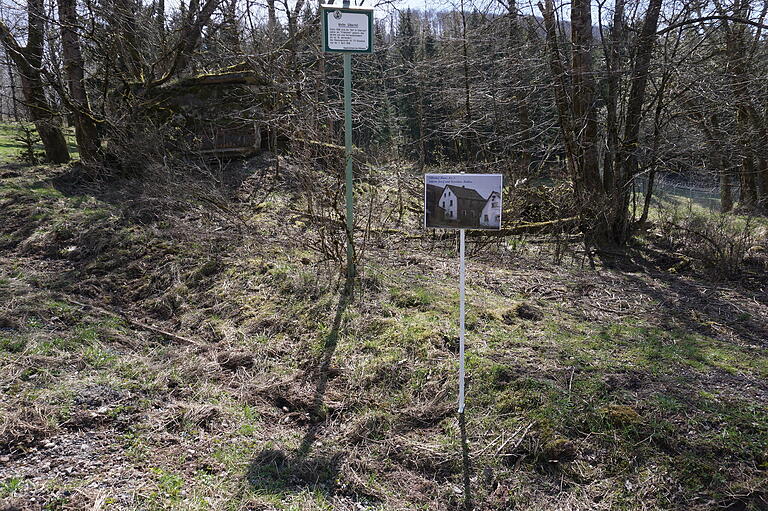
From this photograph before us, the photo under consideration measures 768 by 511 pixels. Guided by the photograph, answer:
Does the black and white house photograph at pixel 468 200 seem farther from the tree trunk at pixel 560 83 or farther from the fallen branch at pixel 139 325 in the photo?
the tree trunk at pixel 560 83

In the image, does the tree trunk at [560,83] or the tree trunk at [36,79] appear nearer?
the tree trunk at [560,83]

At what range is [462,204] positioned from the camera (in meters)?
3.68

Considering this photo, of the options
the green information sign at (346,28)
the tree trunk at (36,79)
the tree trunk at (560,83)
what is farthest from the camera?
the tree trunk at (36,79)

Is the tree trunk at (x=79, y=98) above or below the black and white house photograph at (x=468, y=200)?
above

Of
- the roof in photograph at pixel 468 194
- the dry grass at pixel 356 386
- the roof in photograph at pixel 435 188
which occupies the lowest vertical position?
the dry grass at pixel 356 386

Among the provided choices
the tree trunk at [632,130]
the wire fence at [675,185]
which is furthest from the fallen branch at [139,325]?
the wire fence at [675,185]

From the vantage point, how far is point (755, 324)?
17.4ft

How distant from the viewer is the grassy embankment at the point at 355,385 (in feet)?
10.0

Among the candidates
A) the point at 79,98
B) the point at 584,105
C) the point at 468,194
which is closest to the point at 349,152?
the point at 468,194

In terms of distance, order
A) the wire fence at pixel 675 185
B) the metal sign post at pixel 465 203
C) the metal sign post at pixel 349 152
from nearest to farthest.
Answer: the metal sign post at pixel 465 203, the metal sign post at pixel 349 152, the wire fence at pixel 675 185

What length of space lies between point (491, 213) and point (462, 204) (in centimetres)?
22

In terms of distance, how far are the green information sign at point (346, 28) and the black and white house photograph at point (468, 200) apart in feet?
6.29

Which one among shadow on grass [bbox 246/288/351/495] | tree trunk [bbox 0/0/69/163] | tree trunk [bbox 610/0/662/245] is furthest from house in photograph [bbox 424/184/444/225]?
tree trunk [bbox 0/0/69/163]

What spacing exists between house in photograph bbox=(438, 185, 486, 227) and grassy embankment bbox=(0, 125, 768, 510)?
1236 millimetres
